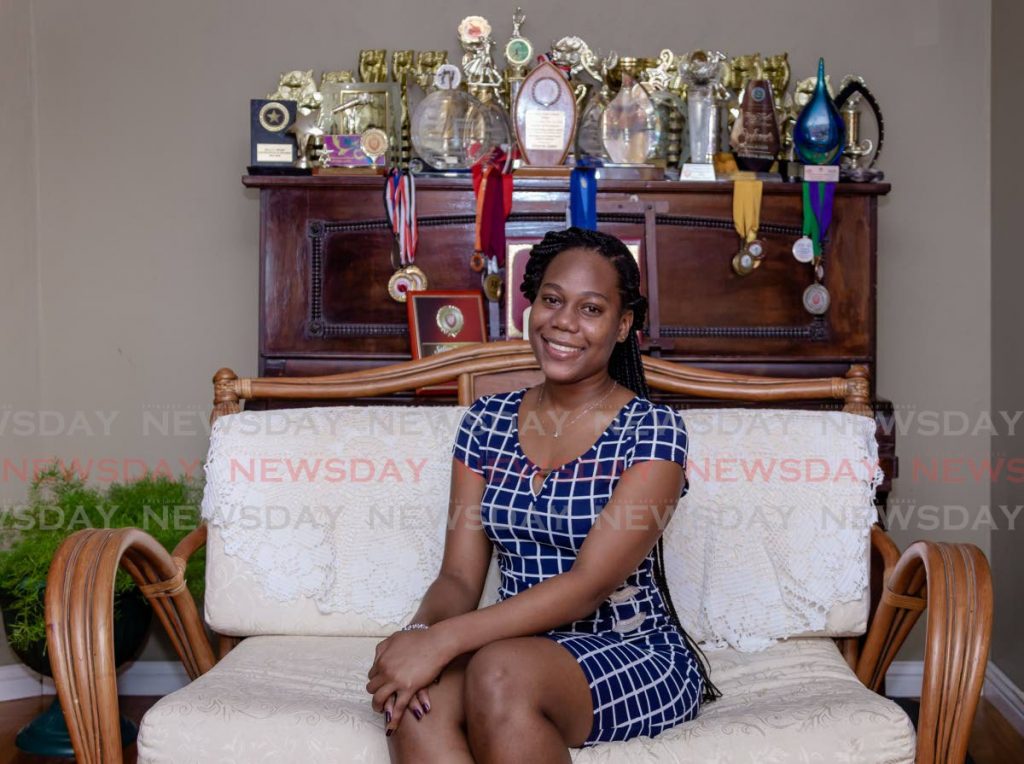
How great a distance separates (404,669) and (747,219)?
1.94 metres

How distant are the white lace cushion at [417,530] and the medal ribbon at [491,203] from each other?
34.1 inches

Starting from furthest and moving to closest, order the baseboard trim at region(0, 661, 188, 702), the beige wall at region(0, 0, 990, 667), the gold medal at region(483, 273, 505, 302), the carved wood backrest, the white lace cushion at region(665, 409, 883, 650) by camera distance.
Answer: the baseboard trim at region(0, 661, 188, 702) → the beige wall at region(0, 0, 990, 667) → the gold medal at region(483, 273, 505, 302) → the carved wood backrest → the white lace cushion at region(665, 409, 883, 650)

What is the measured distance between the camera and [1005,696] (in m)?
3.36

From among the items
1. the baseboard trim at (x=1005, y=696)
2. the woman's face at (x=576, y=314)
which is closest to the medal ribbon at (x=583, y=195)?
the woman's face at (x=576, y=314)

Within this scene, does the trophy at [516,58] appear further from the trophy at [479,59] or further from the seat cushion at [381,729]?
the seat cushion at [381,729]

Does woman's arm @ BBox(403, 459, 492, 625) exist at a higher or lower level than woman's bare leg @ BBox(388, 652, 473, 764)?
higher

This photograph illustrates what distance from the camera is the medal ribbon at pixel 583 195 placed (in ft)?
10.3

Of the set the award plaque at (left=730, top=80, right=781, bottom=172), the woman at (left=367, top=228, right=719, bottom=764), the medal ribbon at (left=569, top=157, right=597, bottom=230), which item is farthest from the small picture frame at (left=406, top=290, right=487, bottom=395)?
the woman at (left=367, top=228, right=719, bottom=764)

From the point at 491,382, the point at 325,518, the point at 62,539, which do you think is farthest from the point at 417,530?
the point at 62,539

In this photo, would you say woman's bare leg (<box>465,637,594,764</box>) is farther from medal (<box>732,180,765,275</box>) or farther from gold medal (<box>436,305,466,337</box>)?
medal (<box>732,180,765,275</box>)

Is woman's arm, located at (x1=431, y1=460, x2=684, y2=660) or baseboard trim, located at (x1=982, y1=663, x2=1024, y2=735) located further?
baseboard trim, located at (x1=982, y1=663, x2=1024, y2=735)

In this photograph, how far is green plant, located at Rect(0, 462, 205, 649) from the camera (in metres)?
3.01

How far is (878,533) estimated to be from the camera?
2426 millimetres

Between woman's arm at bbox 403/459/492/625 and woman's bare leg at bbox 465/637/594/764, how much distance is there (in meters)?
0.32
